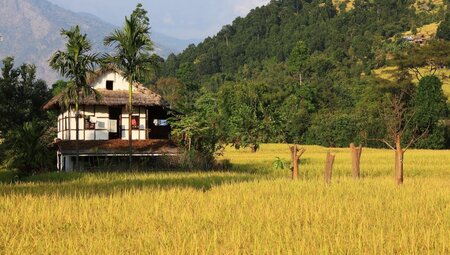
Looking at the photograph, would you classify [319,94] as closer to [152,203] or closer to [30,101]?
[30,101]

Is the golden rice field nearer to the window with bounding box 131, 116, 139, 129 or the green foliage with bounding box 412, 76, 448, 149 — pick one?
the window with bounding box 131, 116, 139, 129

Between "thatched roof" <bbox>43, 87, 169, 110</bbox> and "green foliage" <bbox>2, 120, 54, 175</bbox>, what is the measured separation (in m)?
4.50

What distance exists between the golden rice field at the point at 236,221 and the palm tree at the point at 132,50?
1418 centimetres

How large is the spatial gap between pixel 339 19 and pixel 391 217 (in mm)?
134134

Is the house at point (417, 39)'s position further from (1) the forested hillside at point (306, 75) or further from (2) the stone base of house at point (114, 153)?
(2) the stone base of house at point (114, 153)

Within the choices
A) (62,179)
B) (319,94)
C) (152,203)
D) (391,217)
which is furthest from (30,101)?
(319,94)

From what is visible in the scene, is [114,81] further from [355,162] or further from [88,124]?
[355,162]

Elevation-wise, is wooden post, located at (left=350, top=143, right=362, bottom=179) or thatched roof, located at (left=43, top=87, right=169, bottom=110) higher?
thatched roof, located at (left=43, top=87, right=169, bottom=110)

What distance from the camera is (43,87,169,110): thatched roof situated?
112 feet

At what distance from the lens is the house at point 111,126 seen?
3177cm

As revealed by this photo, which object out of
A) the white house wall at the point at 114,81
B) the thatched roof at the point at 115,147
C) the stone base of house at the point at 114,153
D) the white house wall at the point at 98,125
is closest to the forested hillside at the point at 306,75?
the thatched roof at the point at 115,147

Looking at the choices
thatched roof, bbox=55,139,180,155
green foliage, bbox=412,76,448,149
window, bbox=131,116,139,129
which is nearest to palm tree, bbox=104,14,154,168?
thatched roof, bbox=55,139,180,155

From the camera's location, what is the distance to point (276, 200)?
14.5m

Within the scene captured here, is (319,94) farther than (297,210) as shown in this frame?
Yes
